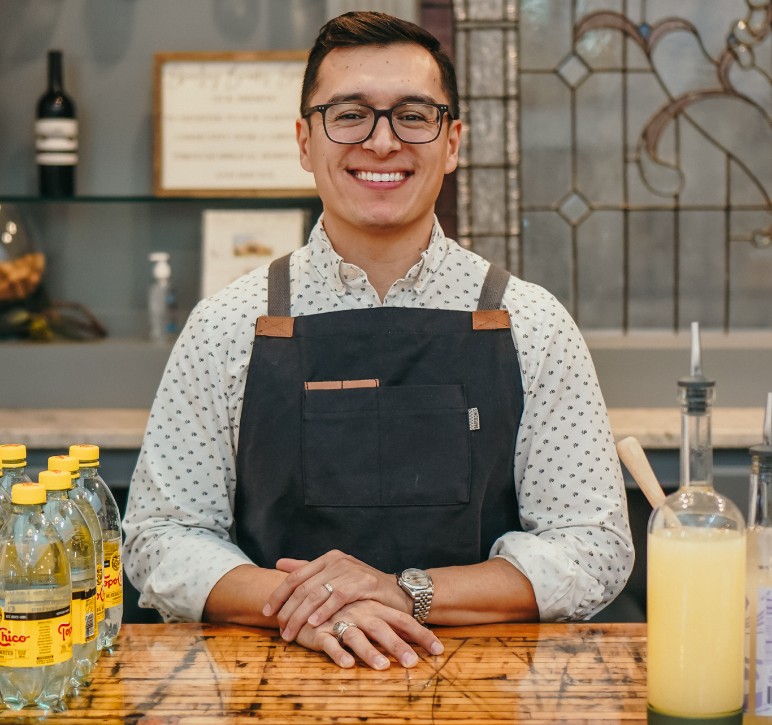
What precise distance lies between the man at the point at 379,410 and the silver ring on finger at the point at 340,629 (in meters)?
0.23

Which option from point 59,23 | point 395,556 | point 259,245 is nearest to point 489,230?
point 259,245

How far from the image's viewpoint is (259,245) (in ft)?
10.1

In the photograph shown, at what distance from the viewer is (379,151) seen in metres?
1.75

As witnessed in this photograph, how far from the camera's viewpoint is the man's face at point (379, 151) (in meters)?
1.76

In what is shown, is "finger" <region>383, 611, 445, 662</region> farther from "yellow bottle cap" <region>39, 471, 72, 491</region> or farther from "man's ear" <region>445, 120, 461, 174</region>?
"man's ear" <region>445, 120, 461, 174</region>

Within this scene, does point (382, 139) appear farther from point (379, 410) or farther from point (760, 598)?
point (760, 598)

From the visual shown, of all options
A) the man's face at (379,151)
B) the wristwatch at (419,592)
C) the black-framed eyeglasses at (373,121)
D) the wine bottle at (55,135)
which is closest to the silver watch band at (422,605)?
the wristwatch at (419,592)

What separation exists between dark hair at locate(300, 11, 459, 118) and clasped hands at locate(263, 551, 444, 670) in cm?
79

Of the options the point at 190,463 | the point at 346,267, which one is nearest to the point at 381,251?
the point at 346,267

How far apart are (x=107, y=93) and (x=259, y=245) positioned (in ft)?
2.05

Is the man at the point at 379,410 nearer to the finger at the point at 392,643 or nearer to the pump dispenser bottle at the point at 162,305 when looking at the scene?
the finger at the point at 392,643

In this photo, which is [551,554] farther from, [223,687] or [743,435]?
[743,435]

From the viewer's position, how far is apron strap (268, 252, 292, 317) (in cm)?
182

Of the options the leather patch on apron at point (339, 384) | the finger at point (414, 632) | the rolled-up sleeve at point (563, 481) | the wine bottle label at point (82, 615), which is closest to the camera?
the wine bottle label at point (82, 615)
